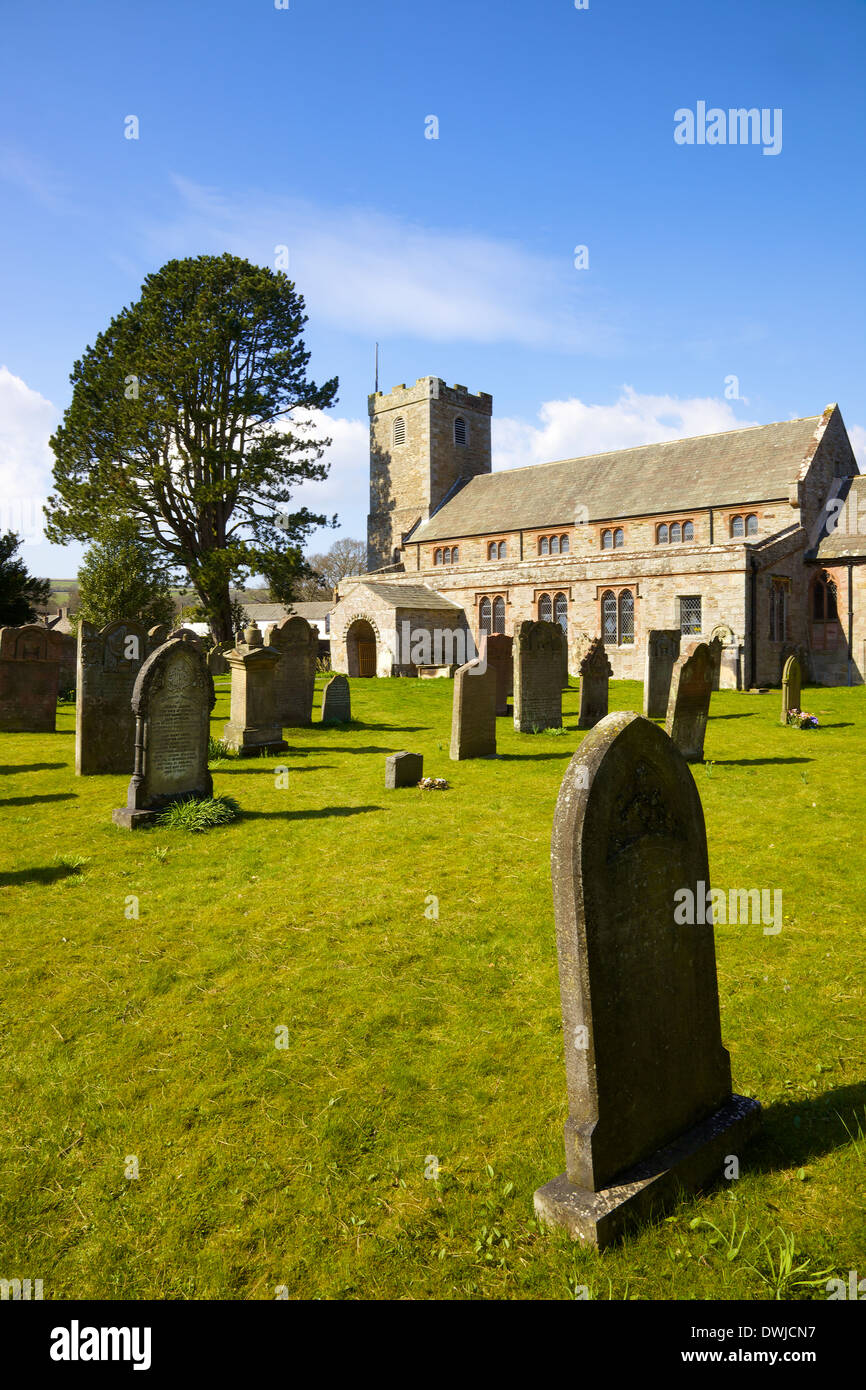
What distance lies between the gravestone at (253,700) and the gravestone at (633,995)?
9619 millimetres

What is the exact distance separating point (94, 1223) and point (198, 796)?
6162 mm

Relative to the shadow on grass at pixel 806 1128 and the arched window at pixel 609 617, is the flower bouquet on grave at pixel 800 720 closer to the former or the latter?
the shadow on grass at pixel 806 1128

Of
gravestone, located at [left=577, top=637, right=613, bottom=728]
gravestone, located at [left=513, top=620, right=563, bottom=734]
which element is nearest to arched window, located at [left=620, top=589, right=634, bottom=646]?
gravestone, located at [left=577, top=637, right=613, bottom=728]

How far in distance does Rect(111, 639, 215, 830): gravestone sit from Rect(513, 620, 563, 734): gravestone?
22.5 feet

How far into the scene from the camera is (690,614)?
91.6ft

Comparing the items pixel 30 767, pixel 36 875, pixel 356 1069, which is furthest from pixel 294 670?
pixel 356 1069

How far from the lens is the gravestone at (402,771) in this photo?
9938 millimetres

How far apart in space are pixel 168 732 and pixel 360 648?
80.9 ft

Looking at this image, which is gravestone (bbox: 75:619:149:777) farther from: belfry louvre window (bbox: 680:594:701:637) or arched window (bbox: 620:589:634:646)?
arched window (bbox: 620:589:634:646)

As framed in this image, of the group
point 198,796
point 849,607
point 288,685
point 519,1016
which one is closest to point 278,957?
point 519,1016

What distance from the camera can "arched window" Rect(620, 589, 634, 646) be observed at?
98.2 ft

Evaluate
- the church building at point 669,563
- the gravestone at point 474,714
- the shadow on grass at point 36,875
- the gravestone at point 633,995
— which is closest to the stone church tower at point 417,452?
the church building at point 669,563
